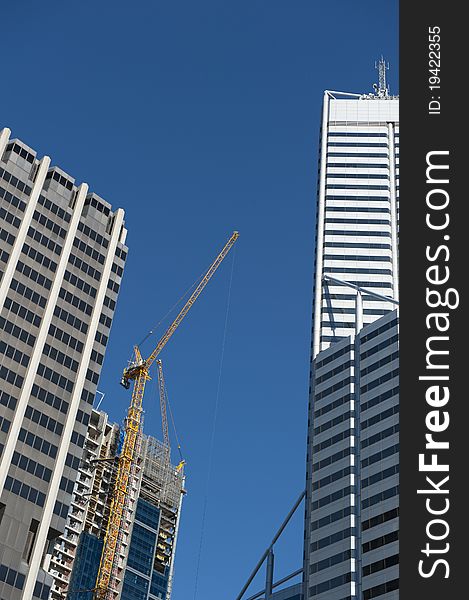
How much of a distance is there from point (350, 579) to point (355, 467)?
59.4 feet

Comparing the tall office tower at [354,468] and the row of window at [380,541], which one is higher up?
the tall office tower at [354,468]

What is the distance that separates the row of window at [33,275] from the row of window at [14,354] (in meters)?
11.1

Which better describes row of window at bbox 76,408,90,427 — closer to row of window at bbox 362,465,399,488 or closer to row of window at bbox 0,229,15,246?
row of window at bbox 0,229,15,246

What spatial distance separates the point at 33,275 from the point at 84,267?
30.9 feet

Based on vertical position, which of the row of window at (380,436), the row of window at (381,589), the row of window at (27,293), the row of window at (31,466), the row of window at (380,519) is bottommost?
the row of window at (31,466)

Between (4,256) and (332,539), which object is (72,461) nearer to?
(4,256)

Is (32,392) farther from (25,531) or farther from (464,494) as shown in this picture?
(464,494)

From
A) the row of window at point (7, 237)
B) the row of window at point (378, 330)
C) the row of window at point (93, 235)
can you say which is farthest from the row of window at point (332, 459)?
the row of window at point (7, 237)

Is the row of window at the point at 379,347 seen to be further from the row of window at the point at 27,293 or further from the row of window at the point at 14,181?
the row of window at the point at 14,181

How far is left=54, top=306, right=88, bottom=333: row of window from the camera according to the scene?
4857 inches

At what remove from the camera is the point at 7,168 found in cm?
12812

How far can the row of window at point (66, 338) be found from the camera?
399 ft

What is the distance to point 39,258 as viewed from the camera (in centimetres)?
12506

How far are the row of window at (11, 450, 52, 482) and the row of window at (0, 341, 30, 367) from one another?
11.6 metres
